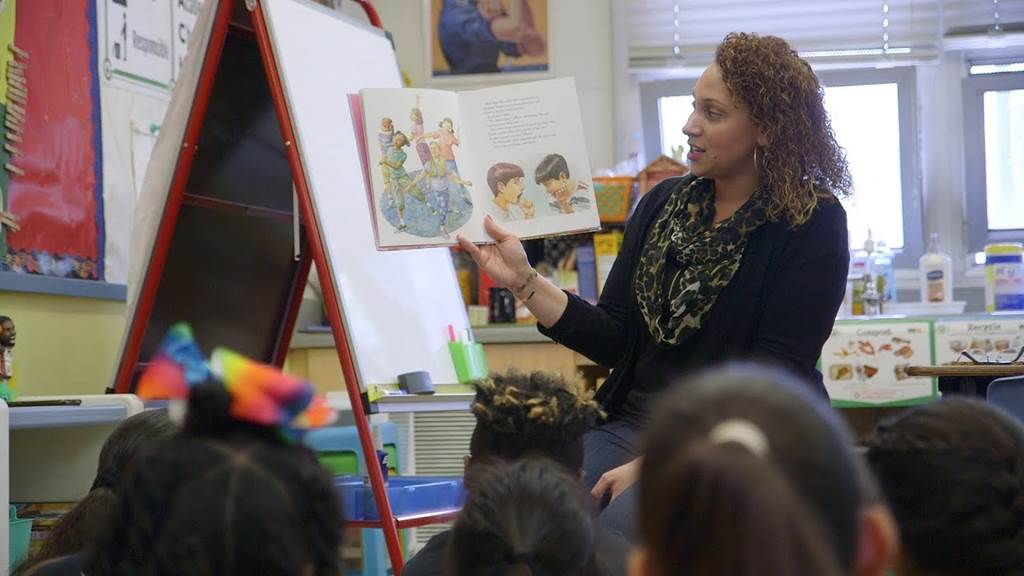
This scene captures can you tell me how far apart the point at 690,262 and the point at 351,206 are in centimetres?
81

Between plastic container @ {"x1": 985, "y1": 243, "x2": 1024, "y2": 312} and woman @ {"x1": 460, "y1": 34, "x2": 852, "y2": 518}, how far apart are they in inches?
72.9

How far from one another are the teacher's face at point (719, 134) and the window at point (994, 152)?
2.37 m

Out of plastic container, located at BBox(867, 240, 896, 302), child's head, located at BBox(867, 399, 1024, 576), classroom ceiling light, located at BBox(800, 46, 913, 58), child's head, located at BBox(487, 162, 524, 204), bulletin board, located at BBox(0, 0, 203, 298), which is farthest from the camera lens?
classroom ceiling light, located at BBox(800, 46, 913, 58)

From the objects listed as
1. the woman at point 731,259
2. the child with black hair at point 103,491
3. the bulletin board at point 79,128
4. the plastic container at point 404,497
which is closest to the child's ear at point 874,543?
the child with black hair at point 103,491

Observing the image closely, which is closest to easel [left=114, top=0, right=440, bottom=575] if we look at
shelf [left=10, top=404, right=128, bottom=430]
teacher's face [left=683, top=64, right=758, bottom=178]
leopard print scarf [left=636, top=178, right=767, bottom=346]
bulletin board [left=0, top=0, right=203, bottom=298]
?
shelf [left=10, top=404, right=128, bottom=430]

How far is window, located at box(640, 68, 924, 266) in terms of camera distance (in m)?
4.24

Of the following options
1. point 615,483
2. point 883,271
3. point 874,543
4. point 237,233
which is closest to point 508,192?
point 615,483

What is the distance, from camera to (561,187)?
7.38ft

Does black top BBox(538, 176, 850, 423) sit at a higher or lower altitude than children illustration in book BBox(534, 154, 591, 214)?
lower

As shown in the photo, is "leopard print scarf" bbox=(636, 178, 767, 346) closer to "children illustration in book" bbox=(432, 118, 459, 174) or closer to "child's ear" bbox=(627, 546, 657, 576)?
"children illustration in book" bbox=(432, 118, 459, 174)

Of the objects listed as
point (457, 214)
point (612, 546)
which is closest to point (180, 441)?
point (612, 546)

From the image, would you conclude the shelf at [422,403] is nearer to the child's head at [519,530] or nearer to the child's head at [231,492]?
the child's head at [519,530]

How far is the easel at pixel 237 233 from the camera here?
2379 mm

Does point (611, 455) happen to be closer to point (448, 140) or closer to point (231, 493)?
point (448, 140)
